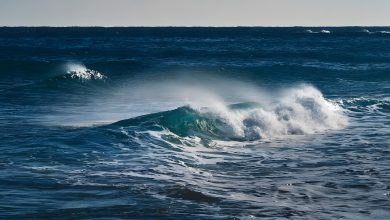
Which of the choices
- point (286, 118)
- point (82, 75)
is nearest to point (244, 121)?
point (286, 118)

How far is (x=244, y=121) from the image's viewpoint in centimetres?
1689

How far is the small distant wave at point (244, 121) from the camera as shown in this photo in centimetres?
1567

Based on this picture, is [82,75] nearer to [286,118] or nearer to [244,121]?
[286,118]

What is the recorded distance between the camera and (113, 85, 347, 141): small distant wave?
617 inches

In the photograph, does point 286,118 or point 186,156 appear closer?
point 186,156

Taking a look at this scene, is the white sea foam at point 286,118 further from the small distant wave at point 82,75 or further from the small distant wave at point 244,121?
the small distant wave at point 82,75

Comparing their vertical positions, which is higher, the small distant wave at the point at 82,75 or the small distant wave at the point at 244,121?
the small distant wave at the point at 82,75

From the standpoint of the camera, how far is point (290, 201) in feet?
28.7

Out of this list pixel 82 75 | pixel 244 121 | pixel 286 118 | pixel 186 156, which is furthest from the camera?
pixel 82 75

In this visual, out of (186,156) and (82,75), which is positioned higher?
(82,75)

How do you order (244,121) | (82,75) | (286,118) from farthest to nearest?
(82,75), (286,118), (244,121)

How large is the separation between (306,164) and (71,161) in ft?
13.2

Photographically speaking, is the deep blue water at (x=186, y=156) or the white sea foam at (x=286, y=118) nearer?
the deep blue water at (x=186, y=156)

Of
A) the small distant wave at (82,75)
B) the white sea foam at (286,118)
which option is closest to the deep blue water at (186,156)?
the white sea foam at (286,118)
